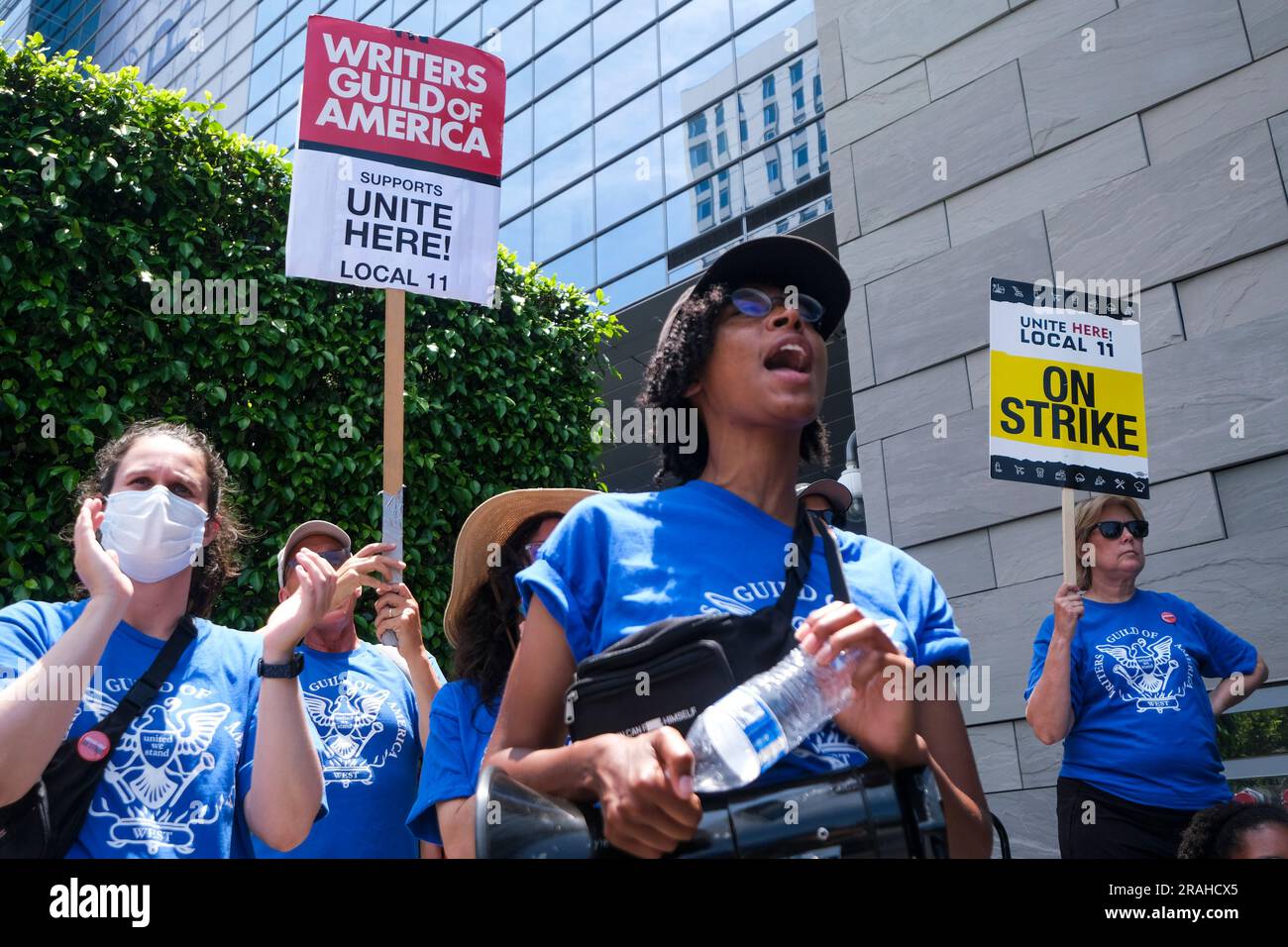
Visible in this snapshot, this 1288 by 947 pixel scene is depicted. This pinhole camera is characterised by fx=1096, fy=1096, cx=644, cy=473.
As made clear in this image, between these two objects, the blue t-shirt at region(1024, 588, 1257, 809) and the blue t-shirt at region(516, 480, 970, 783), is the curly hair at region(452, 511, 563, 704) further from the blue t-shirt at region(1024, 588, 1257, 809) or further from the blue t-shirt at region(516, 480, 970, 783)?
the blue t-shirt at region(1024, 588, 1257, 809)

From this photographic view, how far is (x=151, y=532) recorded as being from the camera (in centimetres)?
260

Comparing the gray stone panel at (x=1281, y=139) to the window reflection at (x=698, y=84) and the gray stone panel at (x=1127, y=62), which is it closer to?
the gray stone panel at (x=1127, y=62)

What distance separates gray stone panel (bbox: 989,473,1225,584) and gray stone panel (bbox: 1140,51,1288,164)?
6.04 ft

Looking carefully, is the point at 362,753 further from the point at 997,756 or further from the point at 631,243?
the point at 631,243

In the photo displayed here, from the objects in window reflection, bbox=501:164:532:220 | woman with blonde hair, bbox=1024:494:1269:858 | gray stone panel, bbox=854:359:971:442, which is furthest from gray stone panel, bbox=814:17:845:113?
window reflection, bbox=501:164:532:220

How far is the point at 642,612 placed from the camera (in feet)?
5.47

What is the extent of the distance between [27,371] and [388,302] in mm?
2652

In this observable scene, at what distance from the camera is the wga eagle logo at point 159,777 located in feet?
7.29

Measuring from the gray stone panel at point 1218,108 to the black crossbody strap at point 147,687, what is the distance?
5.62m

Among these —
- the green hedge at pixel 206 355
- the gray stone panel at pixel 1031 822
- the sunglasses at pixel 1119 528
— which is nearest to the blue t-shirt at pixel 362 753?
the green hedge at pixel 206 355

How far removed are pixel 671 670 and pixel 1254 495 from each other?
4854 millimetres

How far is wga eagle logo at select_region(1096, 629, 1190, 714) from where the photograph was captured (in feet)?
13.5
